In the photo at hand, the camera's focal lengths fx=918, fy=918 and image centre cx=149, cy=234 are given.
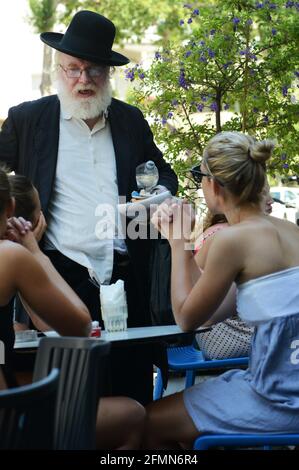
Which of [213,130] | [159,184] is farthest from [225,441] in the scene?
[213,130]

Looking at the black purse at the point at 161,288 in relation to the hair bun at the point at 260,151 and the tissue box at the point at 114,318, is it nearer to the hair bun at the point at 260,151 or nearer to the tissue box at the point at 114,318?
the tissue box at the point at 114,318

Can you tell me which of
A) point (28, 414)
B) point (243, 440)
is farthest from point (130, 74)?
point (28, 414)

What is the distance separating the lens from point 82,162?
14.1ft

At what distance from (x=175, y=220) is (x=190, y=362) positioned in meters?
1.21

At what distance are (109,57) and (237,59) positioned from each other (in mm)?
3167

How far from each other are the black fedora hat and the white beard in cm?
14

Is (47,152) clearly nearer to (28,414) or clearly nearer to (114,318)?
(114,318)

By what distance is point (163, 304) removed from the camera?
4090 mm

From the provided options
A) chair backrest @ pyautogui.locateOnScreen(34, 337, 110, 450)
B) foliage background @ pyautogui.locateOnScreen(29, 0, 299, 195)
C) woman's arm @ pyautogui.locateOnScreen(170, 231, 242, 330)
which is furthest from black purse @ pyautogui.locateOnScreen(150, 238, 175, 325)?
foliage background @ pyautogui.locateOnScreen(29, 0, 299, 195)

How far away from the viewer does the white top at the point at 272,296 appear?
307cm

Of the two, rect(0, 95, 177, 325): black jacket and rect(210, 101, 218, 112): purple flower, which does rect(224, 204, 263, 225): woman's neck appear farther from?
rect(210, 101, 218, 112): purple flower

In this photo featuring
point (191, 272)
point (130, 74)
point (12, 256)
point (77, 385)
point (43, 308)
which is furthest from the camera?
point (130, 74)
